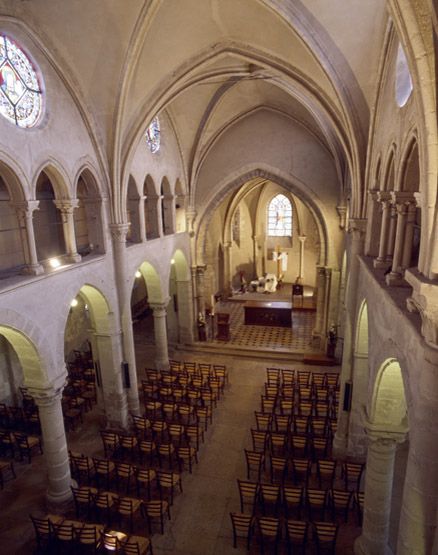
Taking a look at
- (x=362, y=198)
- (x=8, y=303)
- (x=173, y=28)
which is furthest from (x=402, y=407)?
(x=173, y=28)

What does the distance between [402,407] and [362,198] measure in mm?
5526

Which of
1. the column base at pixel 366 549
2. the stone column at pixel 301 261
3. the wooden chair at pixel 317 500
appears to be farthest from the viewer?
the stone column at pixel 301 261

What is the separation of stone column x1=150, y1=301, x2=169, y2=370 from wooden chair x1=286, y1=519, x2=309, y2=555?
10104 mm

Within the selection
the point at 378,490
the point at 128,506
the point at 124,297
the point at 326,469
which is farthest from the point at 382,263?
the point at 124,297

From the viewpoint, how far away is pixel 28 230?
9172 mm

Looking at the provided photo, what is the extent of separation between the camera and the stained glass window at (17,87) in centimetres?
861

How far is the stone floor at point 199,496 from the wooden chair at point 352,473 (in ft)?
3.22

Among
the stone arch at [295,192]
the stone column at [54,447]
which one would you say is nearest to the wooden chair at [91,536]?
the stone column at [54,447]

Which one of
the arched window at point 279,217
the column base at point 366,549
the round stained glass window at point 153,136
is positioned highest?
the round stained glass window at point 153,136

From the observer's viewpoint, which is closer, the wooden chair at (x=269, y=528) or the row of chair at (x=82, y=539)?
the row of chair at (x=82, y=539)

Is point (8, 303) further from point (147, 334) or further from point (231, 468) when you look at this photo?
point (147, 334)

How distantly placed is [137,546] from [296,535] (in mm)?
3324

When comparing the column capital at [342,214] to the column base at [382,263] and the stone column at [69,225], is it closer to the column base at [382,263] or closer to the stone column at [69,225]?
the column base at [382,263]

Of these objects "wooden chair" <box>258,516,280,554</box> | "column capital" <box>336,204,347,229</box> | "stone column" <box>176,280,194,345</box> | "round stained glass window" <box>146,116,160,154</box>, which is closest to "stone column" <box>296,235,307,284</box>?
"column capital" <box>336,204,347,229</box>
